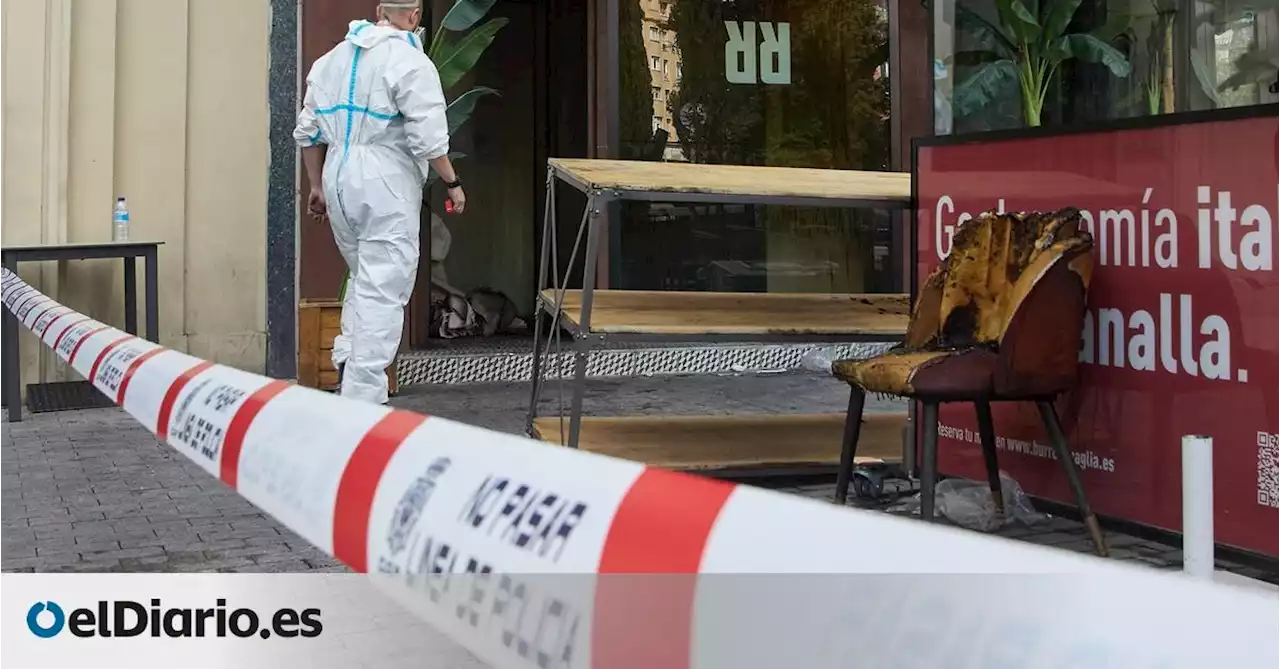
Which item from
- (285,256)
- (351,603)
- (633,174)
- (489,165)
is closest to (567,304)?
(633,174)

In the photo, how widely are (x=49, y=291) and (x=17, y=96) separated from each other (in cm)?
114

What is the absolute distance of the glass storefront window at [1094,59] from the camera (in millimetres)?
3666

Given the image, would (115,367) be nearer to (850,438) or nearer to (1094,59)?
(850,438)

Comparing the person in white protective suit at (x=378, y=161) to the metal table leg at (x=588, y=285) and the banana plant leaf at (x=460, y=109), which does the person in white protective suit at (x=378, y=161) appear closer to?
the metal table leg at (x=588, y=285)

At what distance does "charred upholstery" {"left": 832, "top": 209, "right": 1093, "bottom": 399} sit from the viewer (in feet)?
11.3

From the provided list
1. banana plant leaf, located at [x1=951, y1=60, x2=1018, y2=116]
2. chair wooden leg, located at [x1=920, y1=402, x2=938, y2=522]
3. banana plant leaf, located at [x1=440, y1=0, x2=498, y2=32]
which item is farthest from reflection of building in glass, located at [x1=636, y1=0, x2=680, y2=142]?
chair wooden leg, located at [x1=920, y1=402, x2=938, y2=522]

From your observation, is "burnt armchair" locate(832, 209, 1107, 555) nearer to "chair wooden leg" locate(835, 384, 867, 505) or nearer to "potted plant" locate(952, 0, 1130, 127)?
"chair wooden leg" locate(835, 384, 867, 505)

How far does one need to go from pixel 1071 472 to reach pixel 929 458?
0.42 meters

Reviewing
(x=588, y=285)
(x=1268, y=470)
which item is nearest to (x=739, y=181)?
(x=588, y=285)

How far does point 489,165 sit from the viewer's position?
1028 centimetres

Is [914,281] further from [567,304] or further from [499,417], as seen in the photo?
[499,417]

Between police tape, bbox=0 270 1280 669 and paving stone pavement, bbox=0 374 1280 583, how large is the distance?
204cm

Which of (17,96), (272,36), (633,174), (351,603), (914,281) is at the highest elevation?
(272,36)

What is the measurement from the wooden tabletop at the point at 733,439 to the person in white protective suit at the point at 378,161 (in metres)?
0.82
